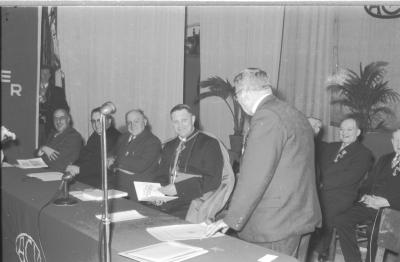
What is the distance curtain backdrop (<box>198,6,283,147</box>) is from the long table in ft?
12.0

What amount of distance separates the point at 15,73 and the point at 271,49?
3849 mm

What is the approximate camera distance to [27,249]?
3.23 meters

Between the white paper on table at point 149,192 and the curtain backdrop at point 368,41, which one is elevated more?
the curtain backdrop at point 368,41

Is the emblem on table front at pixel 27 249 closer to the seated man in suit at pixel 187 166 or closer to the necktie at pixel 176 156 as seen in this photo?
the seated man in suit at pixel 187 166

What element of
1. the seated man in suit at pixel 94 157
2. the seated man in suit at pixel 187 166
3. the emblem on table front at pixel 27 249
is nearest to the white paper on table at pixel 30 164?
the seated man in suit at pixel 94 157

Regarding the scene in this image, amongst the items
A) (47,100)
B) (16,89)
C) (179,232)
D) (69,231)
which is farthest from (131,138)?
(47,100)

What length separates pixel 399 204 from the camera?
4000mm

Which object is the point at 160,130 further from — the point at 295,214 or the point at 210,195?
the point at 295,214

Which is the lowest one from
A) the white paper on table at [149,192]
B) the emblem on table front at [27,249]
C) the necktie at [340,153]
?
the emblem on table front at [27,249]

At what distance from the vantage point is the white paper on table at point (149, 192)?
3.69 m

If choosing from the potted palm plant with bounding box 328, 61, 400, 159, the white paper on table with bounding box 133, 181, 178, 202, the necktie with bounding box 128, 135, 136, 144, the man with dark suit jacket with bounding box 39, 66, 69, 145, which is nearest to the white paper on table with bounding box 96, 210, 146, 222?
the white paper on table with bounding box 133, 181, 178, 202

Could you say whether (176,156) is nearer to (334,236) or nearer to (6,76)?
(334,236)

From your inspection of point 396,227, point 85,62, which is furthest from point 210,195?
point 85,62

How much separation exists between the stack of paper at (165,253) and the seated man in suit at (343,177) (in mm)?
2535
